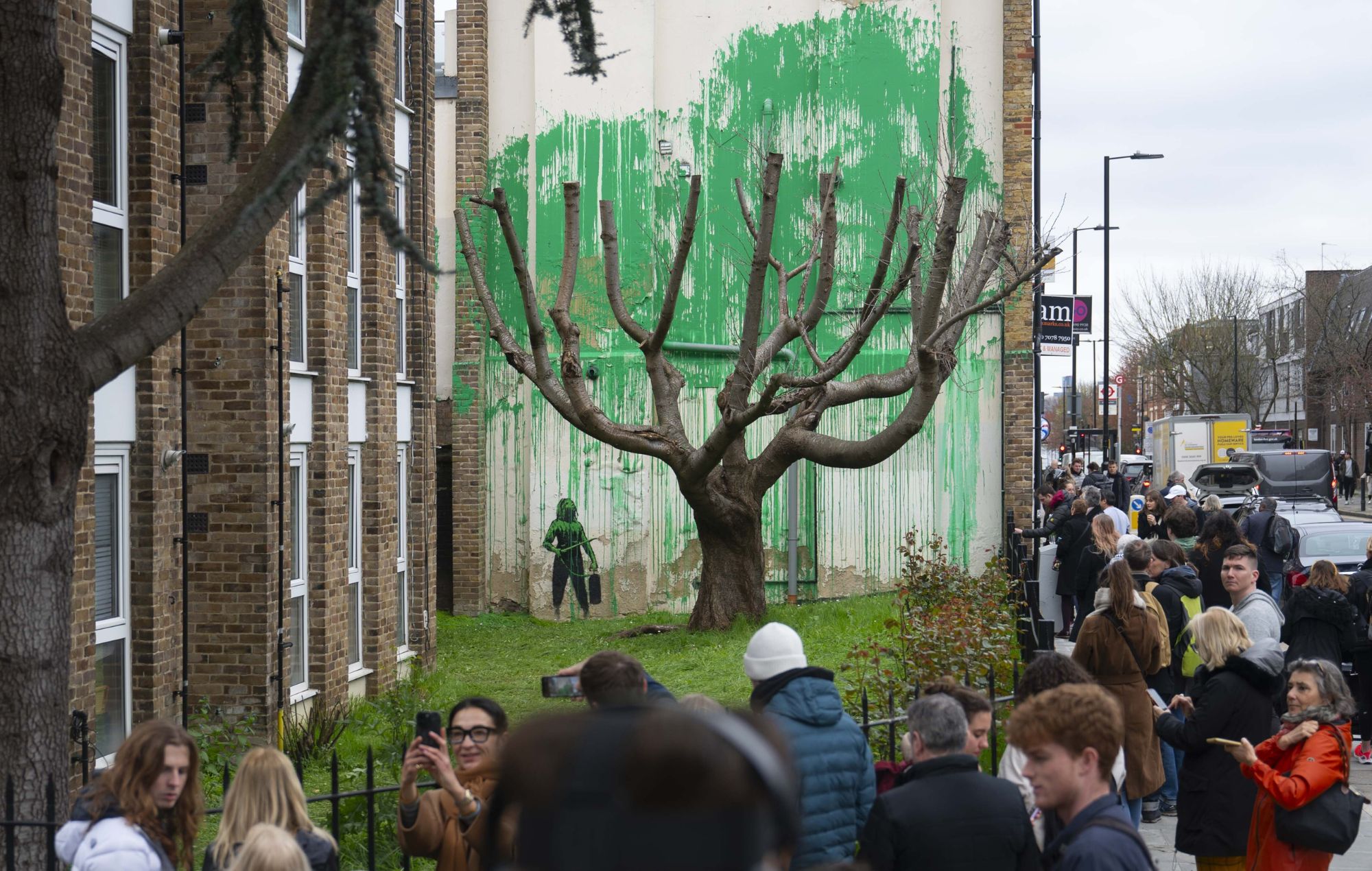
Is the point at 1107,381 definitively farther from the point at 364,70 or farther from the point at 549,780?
the point at 549,780

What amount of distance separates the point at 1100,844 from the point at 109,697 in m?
8.54

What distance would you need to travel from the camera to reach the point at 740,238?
22.2 m

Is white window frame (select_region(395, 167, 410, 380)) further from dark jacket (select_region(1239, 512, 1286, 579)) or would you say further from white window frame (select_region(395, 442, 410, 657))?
dark jacket (select_region(1239, 512, 1286, 579))

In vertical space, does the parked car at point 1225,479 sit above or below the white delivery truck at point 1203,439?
below

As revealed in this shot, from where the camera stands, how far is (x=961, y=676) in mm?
9023

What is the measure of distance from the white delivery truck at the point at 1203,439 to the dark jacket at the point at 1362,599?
102 feet

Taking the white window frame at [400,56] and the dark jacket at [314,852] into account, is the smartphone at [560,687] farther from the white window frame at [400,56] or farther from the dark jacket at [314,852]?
the white window frame at [400,56]

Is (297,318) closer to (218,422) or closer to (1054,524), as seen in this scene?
(218,422)

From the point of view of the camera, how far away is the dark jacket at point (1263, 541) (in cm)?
1502

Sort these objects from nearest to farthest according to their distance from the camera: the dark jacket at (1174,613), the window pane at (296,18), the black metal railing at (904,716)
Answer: the black metal railing at (904,716)
the dark jacket at (1174,613)
the window pane at (296,18)

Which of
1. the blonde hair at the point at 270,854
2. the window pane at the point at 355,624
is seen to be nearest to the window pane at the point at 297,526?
the window pane at the point at 355,624

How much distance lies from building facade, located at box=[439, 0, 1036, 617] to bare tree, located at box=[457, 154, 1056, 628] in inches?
151

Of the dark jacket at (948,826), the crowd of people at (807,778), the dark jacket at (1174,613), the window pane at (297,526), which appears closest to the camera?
the crowd of people at (807,778)

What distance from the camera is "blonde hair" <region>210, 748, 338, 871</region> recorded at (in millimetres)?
4148
